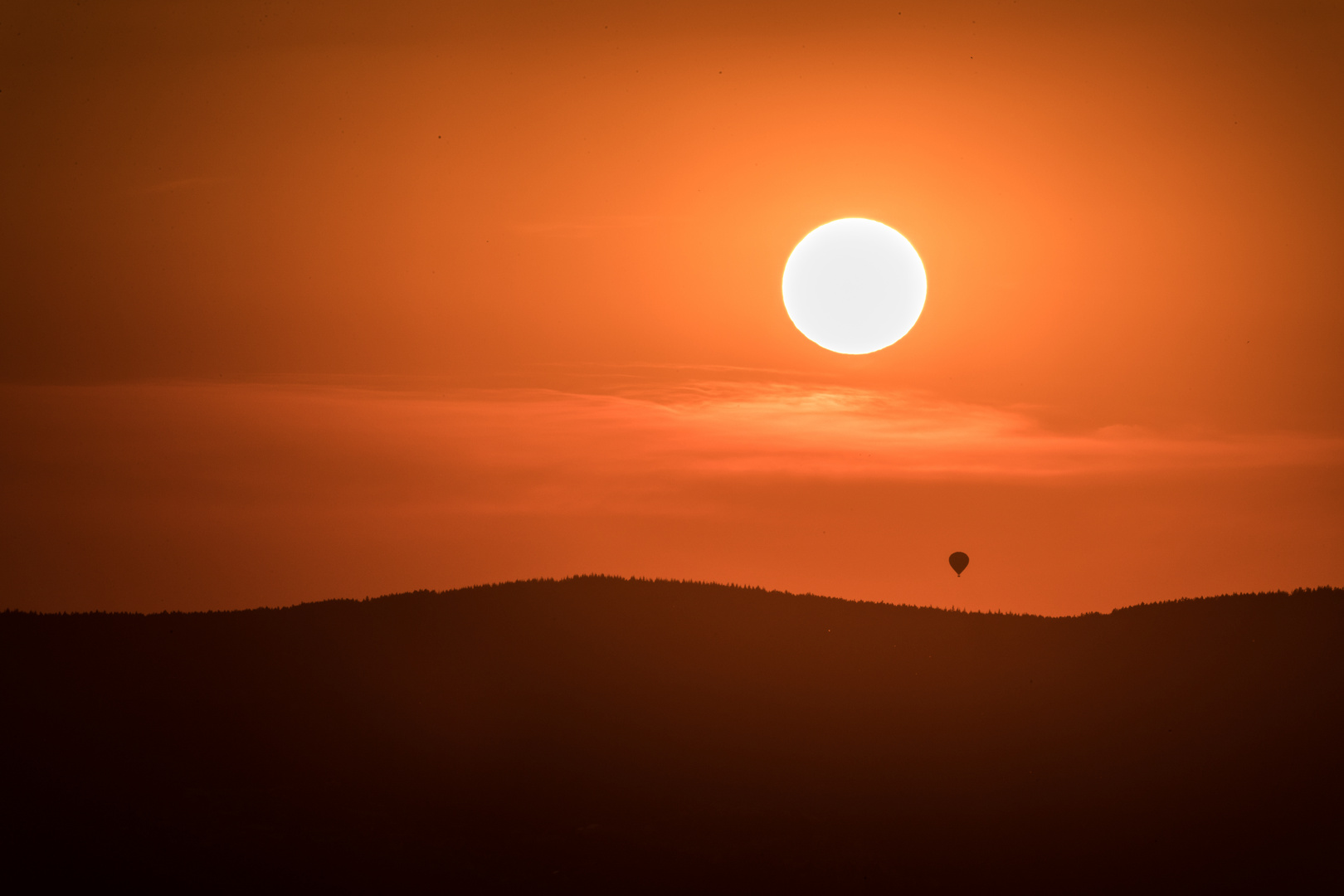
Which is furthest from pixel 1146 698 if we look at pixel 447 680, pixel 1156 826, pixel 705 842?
pixel 447 680

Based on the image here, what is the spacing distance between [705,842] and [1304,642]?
66.3 meters

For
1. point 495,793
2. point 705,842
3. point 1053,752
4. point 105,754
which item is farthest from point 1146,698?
point 105,754

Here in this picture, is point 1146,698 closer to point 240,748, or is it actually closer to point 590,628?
point 590,628

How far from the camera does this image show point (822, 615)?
117m

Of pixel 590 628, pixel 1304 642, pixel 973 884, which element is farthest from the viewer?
pixel 590 628

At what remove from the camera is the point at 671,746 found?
9362 centimetres

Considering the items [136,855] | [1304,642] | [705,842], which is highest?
[1304,642]

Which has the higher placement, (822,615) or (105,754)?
(822,615)

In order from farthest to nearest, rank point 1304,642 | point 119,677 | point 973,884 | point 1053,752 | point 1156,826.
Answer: point 1304,642 → point 119,677 → point 1053,752 → point 1156,826 → point 973,884

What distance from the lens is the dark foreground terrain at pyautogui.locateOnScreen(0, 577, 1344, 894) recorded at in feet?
226

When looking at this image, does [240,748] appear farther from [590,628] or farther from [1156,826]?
[1156,826]

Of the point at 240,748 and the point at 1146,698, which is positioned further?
the point at 1146,698

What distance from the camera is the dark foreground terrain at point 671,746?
68.8 meters

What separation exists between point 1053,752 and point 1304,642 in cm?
3453
